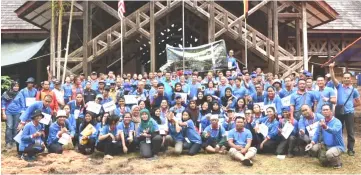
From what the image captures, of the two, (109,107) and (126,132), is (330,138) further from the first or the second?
(109,107)

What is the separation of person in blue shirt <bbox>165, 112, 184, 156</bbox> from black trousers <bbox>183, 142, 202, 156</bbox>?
0.40ft

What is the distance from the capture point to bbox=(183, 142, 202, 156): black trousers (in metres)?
9.02

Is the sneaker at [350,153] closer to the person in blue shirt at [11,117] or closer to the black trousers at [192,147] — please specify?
the black trousers at [192,147]

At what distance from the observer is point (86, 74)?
46.0ft

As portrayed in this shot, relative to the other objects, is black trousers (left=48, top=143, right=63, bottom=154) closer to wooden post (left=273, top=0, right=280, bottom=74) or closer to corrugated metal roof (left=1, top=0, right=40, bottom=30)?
wooden post (left=273, top=0, right=280, bottom=74)

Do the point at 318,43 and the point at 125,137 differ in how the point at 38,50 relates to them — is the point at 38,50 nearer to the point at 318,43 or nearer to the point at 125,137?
the point at 125,137

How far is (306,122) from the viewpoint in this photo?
332 inches

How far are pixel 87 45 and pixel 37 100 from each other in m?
4.97

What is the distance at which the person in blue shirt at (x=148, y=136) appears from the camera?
8758 millimetres

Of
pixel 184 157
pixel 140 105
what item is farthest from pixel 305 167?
pixel 140 105

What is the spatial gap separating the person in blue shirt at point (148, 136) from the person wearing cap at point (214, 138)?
1026 mm

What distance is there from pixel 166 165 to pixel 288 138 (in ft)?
8.48

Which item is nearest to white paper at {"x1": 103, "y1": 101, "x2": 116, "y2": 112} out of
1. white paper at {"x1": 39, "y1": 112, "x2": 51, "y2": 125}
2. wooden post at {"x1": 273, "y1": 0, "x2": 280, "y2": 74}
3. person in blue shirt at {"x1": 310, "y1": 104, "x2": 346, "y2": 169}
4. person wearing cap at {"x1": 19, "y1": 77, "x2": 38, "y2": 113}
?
white paper at {"x1": 39, "y1": 112, "x2": 51, "y2": 125}

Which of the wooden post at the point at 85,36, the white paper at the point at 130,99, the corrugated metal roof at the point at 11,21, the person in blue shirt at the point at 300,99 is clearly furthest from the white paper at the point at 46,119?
the corrugated metal roof at the point at 11,21
